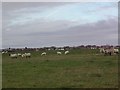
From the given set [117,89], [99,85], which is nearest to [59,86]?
[99,85]

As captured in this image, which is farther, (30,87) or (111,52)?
(111,52)

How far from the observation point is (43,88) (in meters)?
17.3

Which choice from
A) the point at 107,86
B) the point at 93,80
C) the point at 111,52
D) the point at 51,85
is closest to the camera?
the point at 107,86

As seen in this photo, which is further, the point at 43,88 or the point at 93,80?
the point at 93,80

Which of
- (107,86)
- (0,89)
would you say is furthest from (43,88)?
(107,86)

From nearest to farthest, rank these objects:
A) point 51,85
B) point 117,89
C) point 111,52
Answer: point 117,89
point 51,85
point 111,52

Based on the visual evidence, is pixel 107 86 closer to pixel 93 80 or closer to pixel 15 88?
pixel 93 80

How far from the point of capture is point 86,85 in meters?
17.7

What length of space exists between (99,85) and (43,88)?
125 inches

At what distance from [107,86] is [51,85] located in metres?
3.30

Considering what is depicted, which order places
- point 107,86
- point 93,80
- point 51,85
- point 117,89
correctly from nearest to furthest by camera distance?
point 117,89, point 107,86, point 51,85, point 93,80

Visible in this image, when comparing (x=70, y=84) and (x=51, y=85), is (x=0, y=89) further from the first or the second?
(x=70, y=84)

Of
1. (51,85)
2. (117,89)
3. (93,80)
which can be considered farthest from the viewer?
(93,80)

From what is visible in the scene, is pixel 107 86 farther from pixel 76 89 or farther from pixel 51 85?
pixel 51 85
